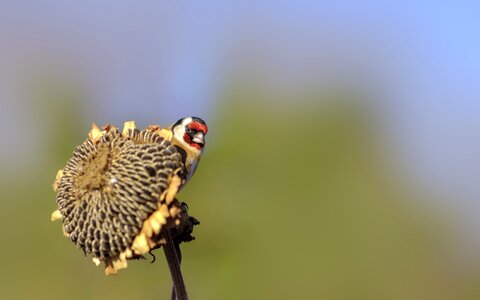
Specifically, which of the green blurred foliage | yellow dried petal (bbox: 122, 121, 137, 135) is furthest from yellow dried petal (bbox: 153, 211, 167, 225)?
the green blurred foliage

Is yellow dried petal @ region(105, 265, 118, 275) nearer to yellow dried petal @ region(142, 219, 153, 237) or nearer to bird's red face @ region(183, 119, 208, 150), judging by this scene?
yellow dried petal @ region(142, 219, 153, 237)

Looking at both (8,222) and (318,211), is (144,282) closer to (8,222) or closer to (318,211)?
(8,222)

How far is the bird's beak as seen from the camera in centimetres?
199

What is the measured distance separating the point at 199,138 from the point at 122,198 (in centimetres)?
54

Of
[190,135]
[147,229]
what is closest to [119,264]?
[147,229]

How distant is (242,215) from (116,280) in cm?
204

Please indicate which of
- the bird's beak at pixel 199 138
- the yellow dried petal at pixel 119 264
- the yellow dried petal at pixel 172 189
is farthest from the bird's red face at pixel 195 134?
the yellow dried petal at pixel 119 264

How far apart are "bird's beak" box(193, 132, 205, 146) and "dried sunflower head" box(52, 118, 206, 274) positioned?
314mm

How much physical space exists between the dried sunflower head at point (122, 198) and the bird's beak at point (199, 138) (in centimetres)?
31

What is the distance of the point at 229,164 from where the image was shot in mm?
8375

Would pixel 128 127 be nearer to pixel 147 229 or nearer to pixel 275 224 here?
pixel 147 229

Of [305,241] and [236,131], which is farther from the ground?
[236,131]

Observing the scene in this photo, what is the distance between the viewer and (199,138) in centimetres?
203

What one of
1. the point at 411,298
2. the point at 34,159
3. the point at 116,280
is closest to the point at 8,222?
the point at 34,159
